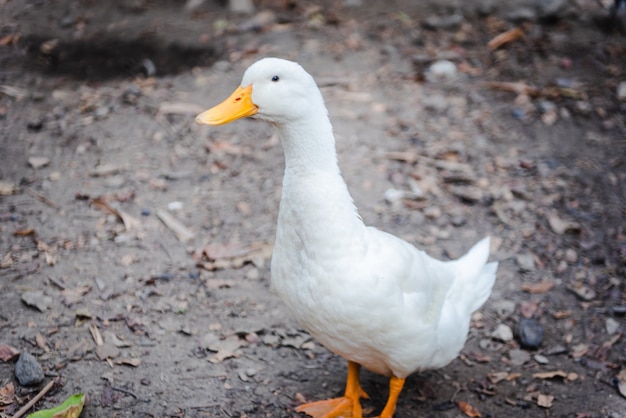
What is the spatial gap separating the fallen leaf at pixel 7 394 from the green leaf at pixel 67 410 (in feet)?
0.79

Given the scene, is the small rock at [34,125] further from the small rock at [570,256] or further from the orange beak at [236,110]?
the small rock at [570,256]

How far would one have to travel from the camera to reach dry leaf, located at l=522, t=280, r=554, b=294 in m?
4.21

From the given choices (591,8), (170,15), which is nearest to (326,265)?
(170,15)

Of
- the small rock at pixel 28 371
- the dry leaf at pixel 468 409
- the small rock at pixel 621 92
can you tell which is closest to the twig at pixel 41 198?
the small rock at pixel 28 371

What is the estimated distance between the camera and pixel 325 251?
9.29ft

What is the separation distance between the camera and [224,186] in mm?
4801

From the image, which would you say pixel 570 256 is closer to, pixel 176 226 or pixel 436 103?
pixel 436 103

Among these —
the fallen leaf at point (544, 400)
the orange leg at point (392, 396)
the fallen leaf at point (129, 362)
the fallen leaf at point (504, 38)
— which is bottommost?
the fallen leaf at point (544, 400)

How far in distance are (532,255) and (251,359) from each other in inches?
78.4

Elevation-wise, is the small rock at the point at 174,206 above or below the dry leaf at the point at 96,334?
below

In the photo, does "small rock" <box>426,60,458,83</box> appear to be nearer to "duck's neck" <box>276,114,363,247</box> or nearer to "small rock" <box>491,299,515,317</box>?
"small rock" <box>491,299,515,317</box>

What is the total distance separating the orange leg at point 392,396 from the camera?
327 centimetres

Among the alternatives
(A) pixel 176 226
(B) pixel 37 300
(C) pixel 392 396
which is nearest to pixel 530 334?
(C) pixel 392 396

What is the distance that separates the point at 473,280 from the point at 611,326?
3.35 ft
